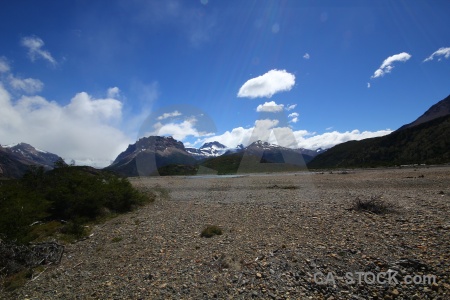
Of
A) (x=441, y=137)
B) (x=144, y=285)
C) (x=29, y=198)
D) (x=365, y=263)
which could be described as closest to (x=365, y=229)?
(x=365, y=263)

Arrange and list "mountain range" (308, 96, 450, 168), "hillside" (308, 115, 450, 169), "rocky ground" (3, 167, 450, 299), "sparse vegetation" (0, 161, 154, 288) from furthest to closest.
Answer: "hillside" (308, 115, 450, 169) → "mountain range" (308, 96, 450, 168) → "sparse vegetation" (0, 161, 154, 288) → "rocky ground" (3, 167, 450, 299)

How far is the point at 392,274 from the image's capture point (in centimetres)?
811

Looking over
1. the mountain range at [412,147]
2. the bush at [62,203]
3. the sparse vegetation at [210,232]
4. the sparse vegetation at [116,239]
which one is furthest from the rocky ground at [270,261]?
the mountain range at [412,147]

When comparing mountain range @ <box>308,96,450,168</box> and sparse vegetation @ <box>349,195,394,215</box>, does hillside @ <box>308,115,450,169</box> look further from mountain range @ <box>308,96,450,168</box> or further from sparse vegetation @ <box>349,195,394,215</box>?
sparse vegetation @ <box>349,195,394,215</box>

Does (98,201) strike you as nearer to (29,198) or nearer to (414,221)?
(29,198)

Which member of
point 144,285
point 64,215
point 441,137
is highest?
point 441,137

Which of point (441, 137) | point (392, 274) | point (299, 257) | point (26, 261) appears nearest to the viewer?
point (392, 274)

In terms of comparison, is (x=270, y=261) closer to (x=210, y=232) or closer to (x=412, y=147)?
(x=210, y=232)

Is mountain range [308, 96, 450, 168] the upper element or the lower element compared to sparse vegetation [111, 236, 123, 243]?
upper

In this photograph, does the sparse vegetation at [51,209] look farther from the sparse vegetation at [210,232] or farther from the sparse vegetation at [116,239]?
the sparse vegetation at [210,232]

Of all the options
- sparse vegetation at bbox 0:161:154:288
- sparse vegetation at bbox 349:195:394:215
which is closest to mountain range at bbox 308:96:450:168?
sparse vegetation at bbox 349:195:394:215

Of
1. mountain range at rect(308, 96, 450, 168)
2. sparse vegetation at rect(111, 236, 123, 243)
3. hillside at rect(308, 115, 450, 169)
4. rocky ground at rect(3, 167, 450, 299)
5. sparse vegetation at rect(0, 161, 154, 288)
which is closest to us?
rocky ground at rect(3, 167, 450, 299)

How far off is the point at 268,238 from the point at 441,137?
118m

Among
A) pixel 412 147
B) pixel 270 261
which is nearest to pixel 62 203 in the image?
pixel 270 261
